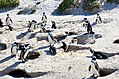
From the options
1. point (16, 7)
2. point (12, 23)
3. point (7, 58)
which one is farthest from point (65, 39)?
point (16, 7)

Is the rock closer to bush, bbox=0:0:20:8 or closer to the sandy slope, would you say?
the sandy slope

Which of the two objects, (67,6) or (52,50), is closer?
(52,50)

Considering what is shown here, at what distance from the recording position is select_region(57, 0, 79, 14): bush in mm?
42156

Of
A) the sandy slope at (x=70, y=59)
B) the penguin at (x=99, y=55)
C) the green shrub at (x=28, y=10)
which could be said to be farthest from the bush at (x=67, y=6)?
the penguin at (x=99, y=55)

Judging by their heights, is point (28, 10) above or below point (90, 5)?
below

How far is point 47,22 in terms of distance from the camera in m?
38.0

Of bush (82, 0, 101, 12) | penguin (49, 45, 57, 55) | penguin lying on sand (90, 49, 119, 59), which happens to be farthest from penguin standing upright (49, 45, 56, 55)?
bush (82, 0, 101, 12)

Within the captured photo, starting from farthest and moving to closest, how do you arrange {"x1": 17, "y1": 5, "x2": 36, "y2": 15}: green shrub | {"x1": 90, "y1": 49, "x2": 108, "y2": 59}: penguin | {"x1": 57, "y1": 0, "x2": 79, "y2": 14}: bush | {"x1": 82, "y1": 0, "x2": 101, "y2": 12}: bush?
{"x1": 17, "y1": 5, "x2": 36, "y2": 15}: green shrub
{"x1": 57, "y1": 0, "x2": 79, "y2": 14}: bush
{"x1": 82, "y1": 0, "x2": 101, "y2": 12}: bush
{"x1": 90, "y1": 49, "x2": 108, "y2": 59}: penguin

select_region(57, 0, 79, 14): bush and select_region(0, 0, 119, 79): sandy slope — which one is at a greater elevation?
select_region(57, 0, 79, 14): bush

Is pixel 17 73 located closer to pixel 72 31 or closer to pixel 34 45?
pixel 34 45

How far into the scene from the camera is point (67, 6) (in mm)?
42812

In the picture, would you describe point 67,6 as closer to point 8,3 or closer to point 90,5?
point 90,5

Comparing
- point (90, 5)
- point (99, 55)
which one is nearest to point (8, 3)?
point (90, 5)

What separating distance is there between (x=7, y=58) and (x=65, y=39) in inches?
220
